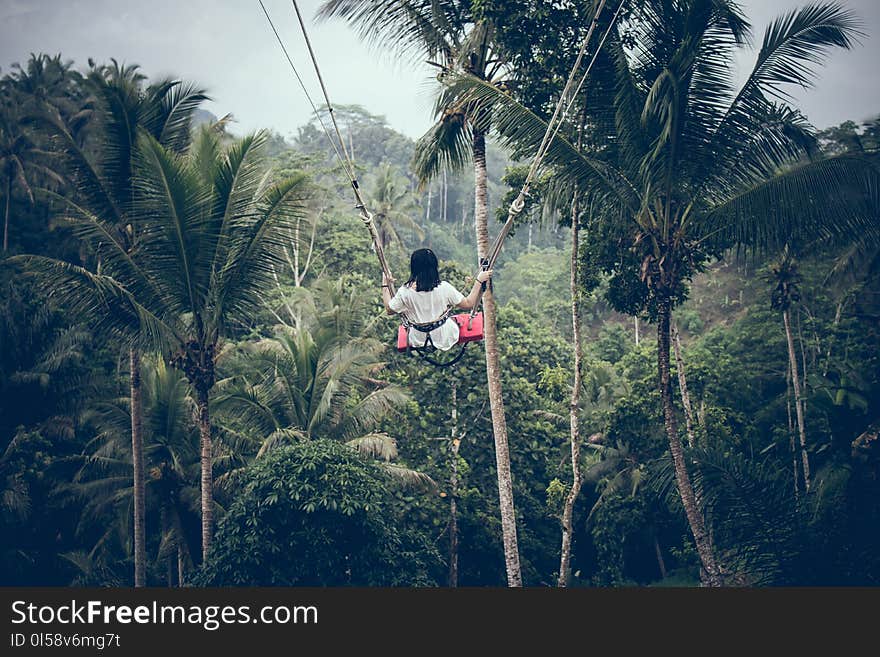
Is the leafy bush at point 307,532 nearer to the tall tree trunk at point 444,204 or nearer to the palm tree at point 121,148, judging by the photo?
the palm tree at point 121,148

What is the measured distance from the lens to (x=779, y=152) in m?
7.96

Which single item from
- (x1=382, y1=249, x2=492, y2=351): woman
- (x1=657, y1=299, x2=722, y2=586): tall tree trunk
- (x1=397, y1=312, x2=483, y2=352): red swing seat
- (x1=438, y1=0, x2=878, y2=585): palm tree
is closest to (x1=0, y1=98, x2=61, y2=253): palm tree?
(x1=438, y1=0, x2=878, y2=585): palm tree

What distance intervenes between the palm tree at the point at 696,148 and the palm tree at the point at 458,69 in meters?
0.69

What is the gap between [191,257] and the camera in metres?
8.19

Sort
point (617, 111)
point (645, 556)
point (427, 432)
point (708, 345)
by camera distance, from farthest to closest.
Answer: point (708, 345) < point (645, 556) < point (427, 432) < point (617, 111)

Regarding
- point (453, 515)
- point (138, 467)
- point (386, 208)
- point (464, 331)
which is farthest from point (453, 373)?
point (386, 208)

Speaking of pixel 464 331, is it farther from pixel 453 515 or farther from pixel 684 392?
pixel 684 392

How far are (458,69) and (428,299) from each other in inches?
182

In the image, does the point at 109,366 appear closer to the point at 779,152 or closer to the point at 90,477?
the point at 90,477

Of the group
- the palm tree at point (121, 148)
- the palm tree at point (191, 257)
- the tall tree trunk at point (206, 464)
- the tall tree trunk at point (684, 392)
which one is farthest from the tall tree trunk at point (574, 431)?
the palm tree at point (121, 148)

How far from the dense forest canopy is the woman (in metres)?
2.85

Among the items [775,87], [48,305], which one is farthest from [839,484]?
[48,305]

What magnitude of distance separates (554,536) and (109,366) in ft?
31.7

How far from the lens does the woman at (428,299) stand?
5.17 meters
